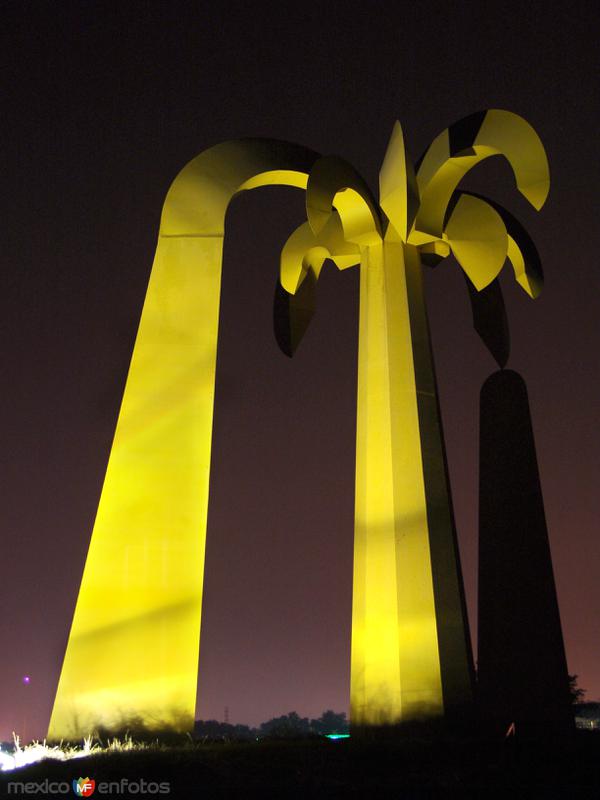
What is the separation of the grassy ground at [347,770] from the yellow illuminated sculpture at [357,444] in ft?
5.39

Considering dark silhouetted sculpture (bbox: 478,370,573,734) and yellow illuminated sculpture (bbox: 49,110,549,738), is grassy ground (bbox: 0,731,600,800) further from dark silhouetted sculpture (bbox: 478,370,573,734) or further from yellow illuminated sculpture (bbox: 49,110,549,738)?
dark silhouetted sculpture (bbox: 478,370,573,734)

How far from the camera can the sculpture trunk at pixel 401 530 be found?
1480 cm

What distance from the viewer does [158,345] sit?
51.1 ft

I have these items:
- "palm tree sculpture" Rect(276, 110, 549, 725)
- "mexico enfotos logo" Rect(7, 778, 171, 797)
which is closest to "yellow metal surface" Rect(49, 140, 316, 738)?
"palm tree sculpture" Rect(276, 110, 549, 725)

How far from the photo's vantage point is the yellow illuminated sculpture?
1365 cm

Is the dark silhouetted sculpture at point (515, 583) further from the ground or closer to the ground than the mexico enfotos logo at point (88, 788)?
further from the ground

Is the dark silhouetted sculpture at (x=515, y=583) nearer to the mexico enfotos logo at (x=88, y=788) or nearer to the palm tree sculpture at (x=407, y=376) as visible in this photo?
the palm tree sculpture at (x=407, y=376)

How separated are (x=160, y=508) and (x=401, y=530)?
4.35 metres

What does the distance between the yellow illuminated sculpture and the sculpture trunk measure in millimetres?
32

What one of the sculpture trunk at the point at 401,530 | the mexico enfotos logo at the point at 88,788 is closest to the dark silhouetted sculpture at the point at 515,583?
Answer: the sculpture trunk at the point at 401,530

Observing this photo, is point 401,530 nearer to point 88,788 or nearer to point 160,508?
point 160,508

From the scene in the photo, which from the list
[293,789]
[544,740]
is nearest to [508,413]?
[544,740]

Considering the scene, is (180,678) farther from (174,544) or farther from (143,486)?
(143,486)

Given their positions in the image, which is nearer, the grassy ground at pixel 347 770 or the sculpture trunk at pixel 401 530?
the grassy ground at pixel 347 770
